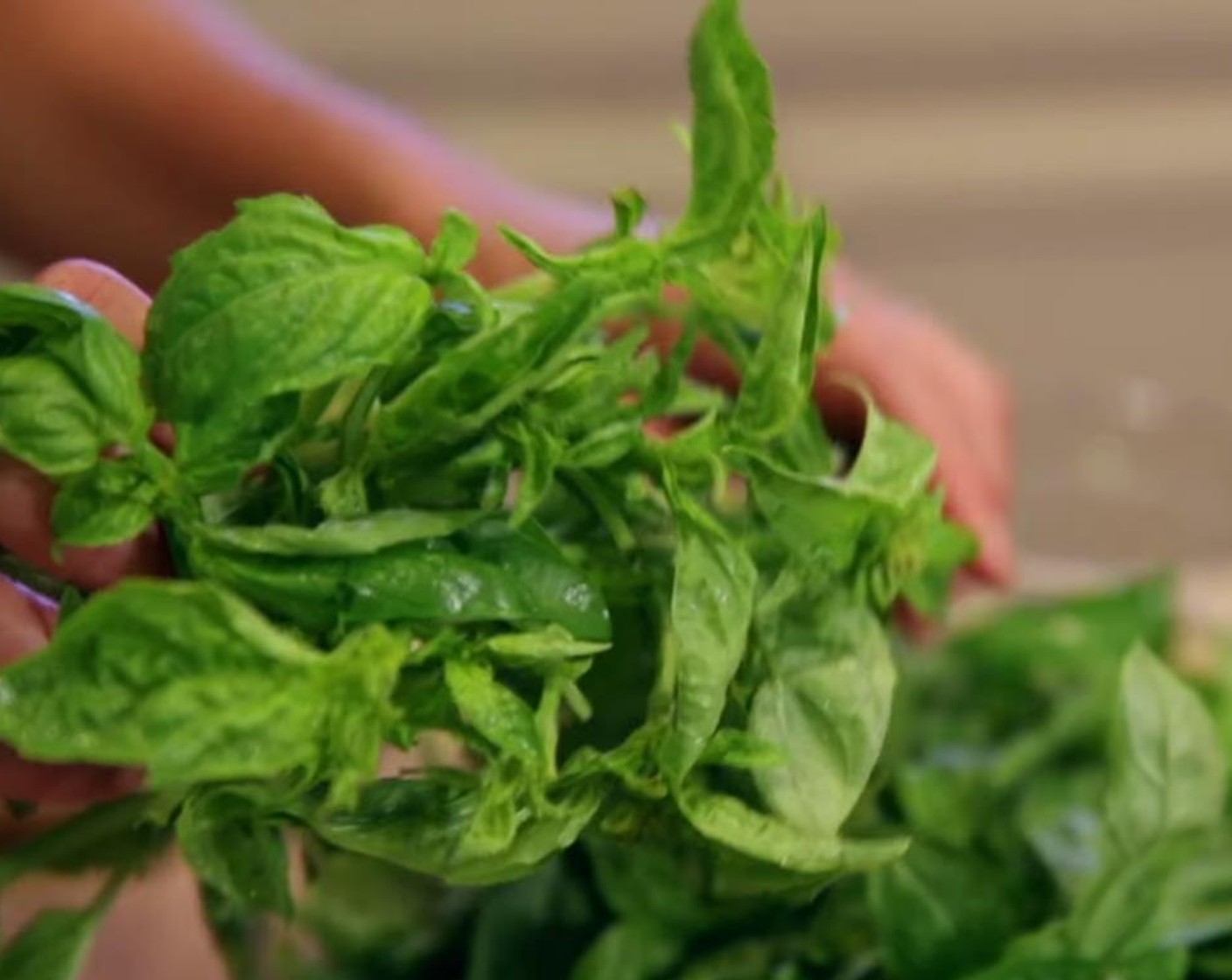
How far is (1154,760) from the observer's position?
16.5 inches

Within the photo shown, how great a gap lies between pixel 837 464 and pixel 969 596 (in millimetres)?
367

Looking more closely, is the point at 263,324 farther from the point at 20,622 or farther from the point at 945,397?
the point at 945,397

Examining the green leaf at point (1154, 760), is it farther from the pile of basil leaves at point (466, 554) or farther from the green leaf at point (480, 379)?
the green leaf at point (480, 379)

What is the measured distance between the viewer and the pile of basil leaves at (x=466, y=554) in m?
0.25

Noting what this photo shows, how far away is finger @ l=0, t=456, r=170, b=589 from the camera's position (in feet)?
0.90

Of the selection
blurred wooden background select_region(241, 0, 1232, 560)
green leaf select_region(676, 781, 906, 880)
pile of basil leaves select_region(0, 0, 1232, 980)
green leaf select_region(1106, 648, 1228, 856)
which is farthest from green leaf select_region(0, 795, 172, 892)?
blurred wooden background select_region(241, 0, 1232, 560)

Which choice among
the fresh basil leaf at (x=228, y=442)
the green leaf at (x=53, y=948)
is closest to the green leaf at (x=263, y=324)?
the fresh basil leaf at (x=228, y=442)

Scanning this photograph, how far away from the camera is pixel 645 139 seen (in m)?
1.15

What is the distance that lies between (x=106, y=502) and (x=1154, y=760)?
0.26 metres

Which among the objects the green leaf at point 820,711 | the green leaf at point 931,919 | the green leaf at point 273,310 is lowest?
the green leaf at point 931,919

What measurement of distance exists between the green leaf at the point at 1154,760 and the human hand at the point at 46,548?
0.23 metres

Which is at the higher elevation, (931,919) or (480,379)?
(480,379)

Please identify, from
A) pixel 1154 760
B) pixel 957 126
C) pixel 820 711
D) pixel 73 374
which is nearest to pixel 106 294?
pixel 73 374

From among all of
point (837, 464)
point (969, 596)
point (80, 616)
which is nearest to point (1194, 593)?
point (969, 596)
